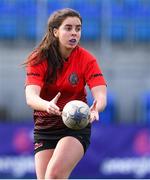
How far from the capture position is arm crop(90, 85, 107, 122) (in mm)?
6352

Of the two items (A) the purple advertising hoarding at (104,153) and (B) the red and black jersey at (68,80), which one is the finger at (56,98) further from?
(A) the purple advertising hoarding at (104,153)


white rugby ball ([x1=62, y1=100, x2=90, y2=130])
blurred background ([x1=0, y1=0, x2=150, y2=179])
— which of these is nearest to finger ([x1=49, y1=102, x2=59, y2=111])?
white rugby ball ([x1=62, y1=100, x2=90, y2=130])

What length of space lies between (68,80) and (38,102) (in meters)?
0.42

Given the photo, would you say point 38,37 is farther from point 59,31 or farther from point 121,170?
point 59,31

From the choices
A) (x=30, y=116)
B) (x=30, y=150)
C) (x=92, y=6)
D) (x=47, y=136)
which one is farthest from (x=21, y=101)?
(x=47, y=136)

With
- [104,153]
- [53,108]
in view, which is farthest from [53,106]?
[104,153]

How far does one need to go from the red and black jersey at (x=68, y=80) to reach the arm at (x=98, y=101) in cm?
5

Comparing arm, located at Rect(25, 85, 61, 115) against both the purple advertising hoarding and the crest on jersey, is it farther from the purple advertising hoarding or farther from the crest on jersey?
the purple advertising hoarding

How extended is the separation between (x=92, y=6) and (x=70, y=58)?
16.2m

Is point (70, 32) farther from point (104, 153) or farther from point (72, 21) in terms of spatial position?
point (104, 153)

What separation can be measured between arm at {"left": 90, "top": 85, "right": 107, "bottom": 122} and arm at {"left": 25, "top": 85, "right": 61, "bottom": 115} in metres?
0.33

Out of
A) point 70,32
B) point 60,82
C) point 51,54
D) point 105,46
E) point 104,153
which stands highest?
point 70,32

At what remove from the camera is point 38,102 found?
6.40 metres

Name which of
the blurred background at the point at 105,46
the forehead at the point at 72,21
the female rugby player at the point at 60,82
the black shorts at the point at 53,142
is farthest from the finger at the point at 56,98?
the blurred background at the point at 105,46
